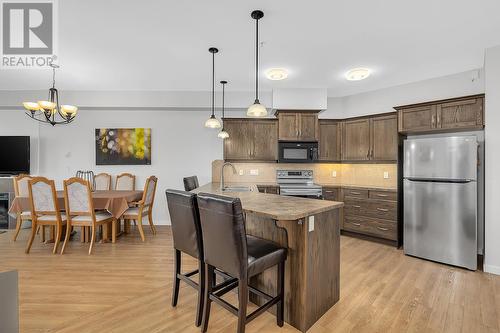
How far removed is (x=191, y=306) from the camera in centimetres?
217

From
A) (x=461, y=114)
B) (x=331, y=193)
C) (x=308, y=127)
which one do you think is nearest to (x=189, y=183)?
(x=308, y=127)

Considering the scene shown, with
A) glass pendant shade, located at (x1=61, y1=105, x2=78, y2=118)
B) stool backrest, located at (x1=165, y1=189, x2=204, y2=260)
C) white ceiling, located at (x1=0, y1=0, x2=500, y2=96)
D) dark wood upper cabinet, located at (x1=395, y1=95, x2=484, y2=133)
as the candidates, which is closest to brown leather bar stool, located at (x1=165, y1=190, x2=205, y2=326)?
stool backrest, located at (x1=165, y1=189, x2=204, y2=260)

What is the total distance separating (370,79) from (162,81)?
354 centimetres

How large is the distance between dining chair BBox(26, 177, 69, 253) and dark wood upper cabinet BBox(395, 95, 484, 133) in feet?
16.9

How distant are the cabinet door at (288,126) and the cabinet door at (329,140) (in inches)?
19.8

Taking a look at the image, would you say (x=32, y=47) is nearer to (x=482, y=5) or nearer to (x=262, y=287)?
(x=262, y=287)

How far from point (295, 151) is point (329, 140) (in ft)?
2.29

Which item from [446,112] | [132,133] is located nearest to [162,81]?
[132,133]

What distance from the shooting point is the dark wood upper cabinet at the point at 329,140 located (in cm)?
466

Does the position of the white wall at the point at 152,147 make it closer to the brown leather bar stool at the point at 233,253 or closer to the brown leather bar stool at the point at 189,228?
the brown leather bar stool at the point at 189,228

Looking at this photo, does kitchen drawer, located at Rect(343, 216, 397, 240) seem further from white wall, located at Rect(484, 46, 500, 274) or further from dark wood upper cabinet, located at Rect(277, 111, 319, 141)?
dark wood upper cabinet, located at Rect(277, 111, 319, 141)

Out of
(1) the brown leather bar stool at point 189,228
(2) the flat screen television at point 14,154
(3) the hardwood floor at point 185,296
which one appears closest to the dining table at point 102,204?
(3) the hardwood floor at point 185,296

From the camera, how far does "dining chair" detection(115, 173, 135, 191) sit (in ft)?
15.8

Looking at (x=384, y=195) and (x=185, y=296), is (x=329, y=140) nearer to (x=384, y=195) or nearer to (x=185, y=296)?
(x=384, y=195)
